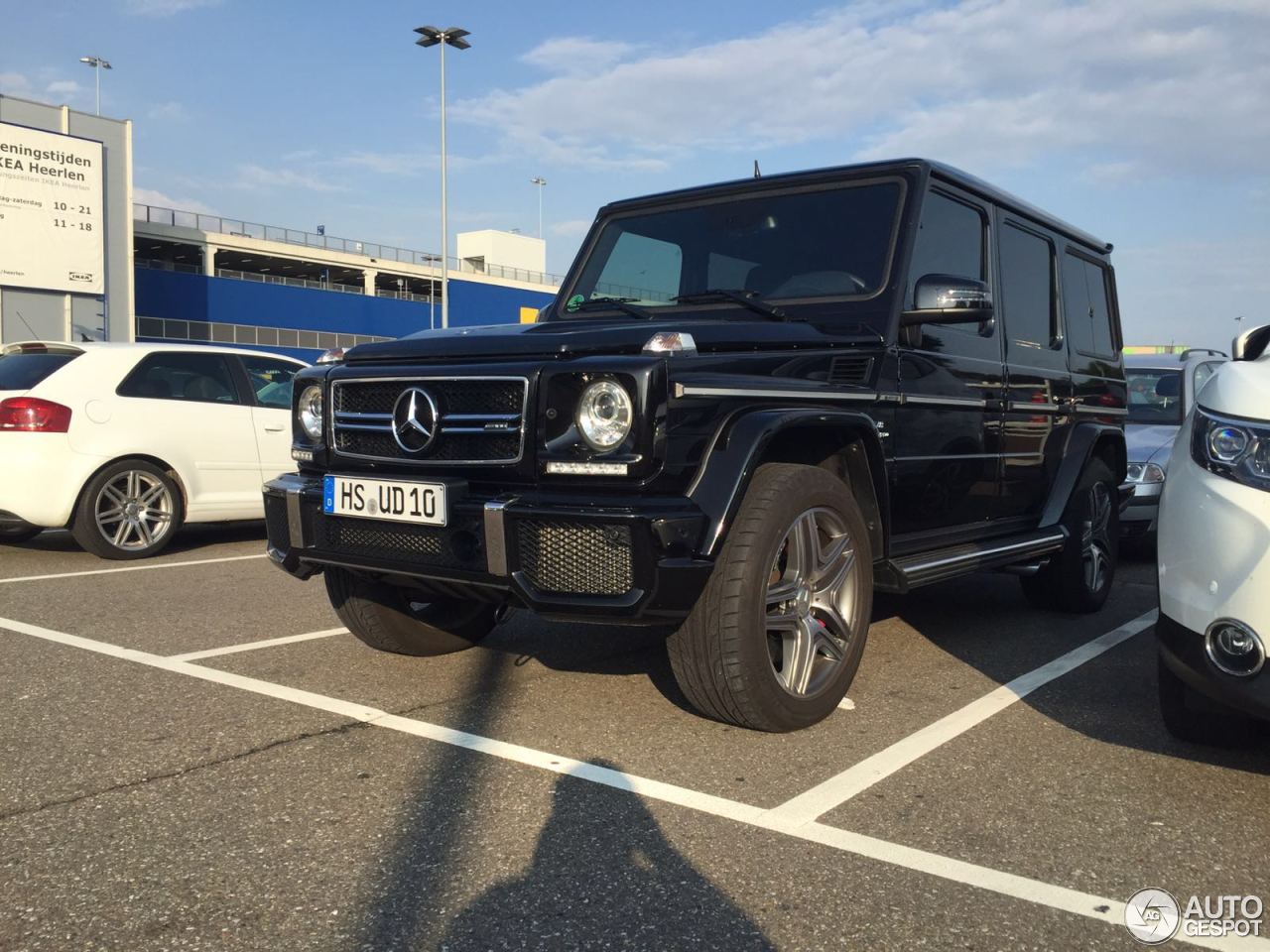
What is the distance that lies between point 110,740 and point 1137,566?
6.98 m

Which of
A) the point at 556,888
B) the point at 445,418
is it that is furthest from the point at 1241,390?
the point at 445,418

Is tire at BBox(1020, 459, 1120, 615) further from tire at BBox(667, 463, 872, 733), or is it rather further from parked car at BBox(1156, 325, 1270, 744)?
parked car at BBox(1156, 325, 1270, 744)

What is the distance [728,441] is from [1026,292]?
2894 mm

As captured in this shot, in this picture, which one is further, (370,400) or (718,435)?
(370,400)

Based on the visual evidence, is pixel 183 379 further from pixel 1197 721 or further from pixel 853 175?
pixel 1197 721

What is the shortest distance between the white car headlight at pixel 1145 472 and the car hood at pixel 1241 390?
5.18 m

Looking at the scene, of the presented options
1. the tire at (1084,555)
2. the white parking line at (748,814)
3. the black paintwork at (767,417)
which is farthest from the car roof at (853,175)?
the white parking line at (748,814)

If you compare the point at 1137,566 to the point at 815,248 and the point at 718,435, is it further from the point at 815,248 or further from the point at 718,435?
the point at 718,435

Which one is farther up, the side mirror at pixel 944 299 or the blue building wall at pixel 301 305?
the blue building wall at pixel 301 305

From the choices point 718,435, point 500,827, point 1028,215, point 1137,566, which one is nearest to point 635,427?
point 718,435

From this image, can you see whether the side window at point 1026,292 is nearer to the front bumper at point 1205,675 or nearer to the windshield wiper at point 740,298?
the windshield wiper at point 740,298

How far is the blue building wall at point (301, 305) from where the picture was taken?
40.2 meters

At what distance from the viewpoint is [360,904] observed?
234cm

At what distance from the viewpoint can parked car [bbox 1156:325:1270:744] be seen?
2723mm
